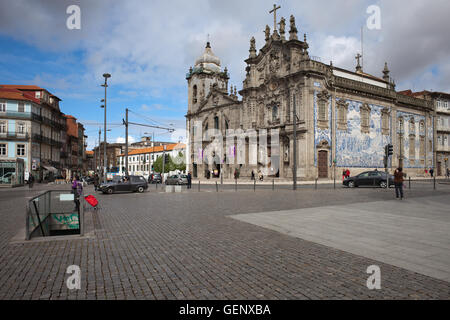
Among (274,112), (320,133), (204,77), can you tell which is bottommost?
(320,133)

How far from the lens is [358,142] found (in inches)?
1681

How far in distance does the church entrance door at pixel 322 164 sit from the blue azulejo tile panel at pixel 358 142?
195 centimetres

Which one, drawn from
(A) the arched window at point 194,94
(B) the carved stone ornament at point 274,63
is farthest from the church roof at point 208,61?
(B) the carved stone ornament at point 274,63

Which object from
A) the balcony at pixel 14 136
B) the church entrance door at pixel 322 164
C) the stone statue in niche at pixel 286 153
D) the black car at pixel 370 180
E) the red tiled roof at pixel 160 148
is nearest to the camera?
the black car at pixel 370 180

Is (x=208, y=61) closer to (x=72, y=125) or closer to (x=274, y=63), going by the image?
(x=274, y=63)

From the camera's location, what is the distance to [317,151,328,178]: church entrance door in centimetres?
3928

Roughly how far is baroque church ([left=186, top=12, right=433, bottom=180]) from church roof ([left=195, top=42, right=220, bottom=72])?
8.75 m

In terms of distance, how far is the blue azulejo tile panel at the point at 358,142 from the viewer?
135 feet

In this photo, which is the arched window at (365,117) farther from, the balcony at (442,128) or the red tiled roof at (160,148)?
the red tiled roof at (160,148)

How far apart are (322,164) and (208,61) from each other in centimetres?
3531

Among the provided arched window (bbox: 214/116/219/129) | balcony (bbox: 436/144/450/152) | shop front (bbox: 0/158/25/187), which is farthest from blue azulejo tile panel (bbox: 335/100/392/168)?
shop front (bbox: 0/158/25/187)

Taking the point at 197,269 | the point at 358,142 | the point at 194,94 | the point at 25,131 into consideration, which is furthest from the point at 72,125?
the point at 197,269
